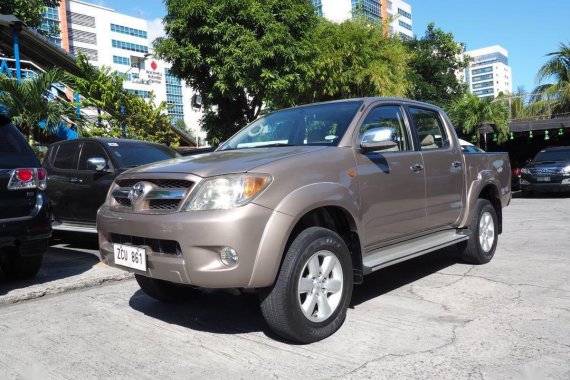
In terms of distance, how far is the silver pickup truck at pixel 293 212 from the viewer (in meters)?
3.18

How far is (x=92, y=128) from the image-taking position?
43.9 feet

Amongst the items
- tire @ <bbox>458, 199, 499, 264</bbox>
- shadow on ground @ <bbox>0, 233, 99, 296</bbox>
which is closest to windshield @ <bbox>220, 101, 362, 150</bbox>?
tire @ <bbox>458, 199, 499, 264</bbox>

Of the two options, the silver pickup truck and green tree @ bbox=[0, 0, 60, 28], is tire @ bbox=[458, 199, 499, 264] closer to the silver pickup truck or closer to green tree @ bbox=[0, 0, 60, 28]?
the silver pickup truck

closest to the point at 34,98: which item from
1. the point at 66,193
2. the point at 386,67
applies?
the point at 66,193

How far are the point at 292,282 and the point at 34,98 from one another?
9515 millimetres

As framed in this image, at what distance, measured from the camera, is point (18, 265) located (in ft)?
17.4

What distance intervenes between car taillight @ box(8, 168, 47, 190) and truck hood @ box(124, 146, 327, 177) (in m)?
1.62

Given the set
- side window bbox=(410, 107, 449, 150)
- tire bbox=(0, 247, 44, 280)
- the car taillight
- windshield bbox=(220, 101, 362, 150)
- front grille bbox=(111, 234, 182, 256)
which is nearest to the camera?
front grille bbox=(111, 234, 182, 256)

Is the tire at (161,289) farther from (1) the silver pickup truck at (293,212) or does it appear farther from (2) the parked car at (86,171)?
(2) the parked car at (86,171)

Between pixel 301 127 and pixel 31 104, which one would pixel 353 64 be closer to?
pixel 31 104

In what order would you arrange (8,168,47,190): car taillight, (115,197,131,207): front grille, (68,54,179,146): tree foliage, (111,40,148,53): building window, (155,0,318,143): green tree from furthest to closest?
(111,40,148,53): building window < (155,0,318,143): green tree < (68,54,179,146): tree foliage < (8,168,47,190): car taillight < (115,197,131,207): front grille

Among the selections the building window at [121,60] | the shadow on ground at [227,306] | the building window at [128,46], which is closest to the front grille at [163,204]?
the shadow on ground at [227,306]

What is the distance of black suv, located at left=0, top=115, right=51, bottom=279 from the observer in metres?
4.64

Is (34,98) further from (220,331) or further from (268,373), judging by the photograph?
(268,373)
